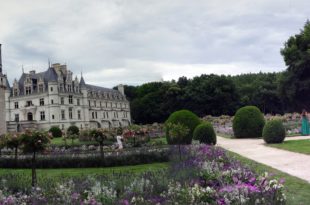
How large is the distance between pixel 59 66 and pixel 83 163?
177 ft

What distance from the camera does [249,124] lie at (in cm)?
2270

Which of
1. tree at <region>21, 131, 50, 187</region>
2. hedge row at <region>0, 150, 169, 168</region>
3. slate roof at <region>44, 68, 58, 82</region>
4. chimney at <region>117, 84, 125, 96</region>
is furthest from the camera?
chimney at <region>117, 84, 125, 96</region>

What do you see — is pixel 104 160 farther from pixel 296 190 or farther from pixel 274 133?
pixel 296 190

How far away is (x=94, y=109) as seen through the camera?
74.8 m

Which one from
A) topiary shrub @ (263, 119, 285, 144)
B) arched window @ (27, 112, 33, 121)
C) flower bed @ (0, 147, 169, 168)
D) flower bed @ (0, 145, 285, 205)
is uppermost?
arched window @ (27, 112, 33, 121)

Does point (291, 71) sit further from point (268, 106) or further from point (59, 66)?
point (59, 66)

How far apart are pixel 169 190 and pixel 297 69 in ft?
118

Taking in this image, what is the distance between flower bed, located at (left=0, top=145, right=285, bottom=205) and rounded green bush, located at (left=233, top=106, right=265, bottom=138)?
637 inches

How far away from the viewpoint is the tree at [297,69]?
38.1 m

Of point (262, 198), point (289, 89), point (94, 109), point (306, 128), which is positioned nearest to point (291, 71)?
point (289, 89)

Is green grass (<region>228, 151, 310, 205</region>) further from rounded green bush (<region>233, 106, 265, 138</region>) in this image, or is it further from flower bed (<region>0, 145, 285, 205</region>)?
rounded green bush (<region>233, 106, 265, 138</region>)

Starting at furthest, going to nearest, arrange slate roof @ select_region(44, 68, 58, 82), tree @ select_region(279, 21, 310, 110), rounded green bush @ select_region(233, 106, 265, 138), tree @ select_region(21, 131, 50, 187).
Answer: slate roof @ select_region(44, 68, 58, 82) → tree @ select_region(279, 21, 310, 110) → rounded green bush @ select_region(233, 106, 265, 138) → tree @ select_region(21, 131, 50, 187)

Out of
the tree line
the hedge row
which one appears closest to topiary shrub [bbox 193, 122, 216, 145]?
the hedge row

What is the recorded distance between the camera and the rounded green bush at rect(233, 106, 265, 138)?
2266cm
